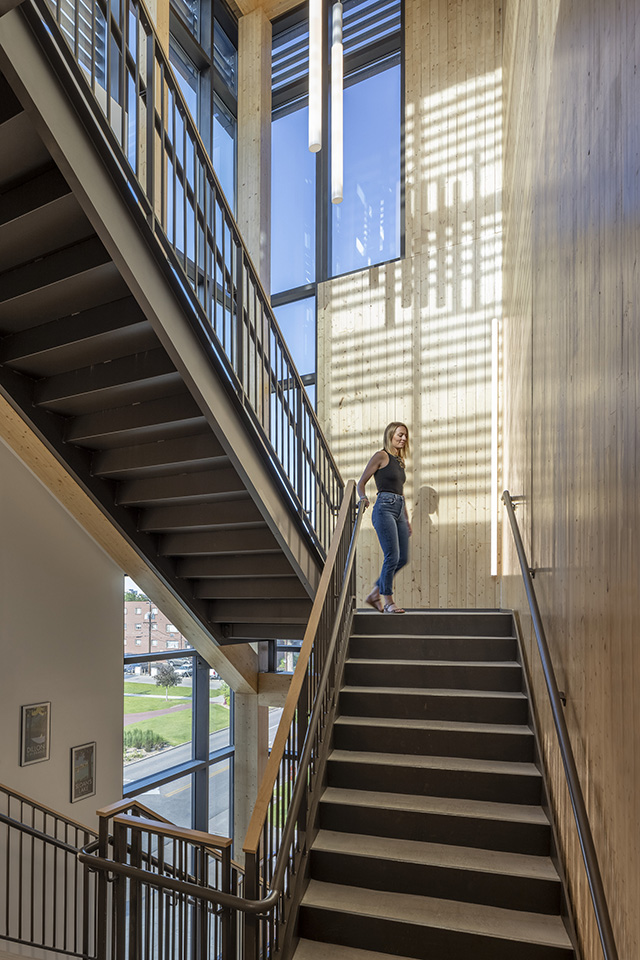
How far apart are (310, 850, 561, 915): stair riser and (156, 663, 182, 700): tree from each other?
15.0ft

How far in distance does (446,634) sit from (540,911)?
6.61 ft

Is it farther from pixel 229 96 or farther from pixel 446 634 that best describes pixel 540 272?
pixel 229 96

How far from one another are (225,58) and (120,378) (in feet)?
23.1

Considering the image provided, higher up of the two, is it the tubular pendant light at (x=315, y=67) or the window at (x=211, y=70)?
the window at (x=211, y=70)

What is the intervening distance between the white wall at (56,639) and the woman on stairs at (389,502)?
2987mm

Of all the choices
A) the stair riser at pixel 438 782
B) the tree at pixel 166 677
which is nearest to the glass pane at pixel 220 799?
the tree at pixel 166 677

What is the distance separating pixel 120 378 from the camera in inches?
155

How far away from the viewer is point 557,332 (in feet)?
9.89

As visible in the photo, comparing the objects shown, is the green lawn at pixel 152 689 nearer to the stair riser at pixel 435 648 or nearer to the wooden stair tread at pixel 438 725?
the stair riser at pixel 435 648

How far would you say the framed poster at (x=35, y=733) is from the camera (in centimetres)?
559

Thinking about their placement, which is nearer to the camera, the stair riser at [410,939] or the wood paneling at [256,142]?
the stair riser at [410,939]

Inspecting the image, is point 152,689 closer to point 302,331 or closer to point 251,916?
point 302,331

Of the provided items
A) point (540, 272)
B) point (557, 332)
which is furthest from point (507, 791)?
point (540, 272)

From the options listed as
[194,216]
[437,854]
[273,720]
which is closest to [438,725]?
[437,854]
